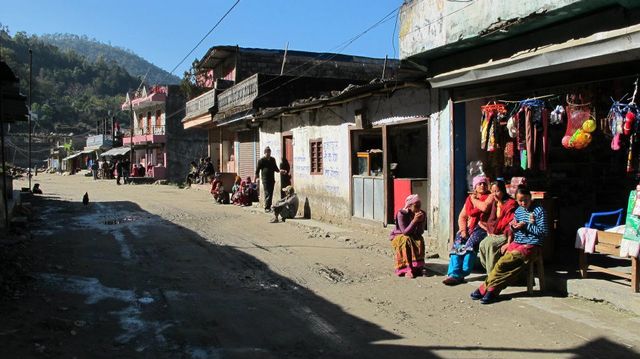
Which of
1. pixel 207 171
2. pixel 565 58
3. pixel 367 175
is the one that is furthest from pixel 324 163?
pixel 207 171

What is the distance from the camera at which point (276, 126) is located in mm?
17312

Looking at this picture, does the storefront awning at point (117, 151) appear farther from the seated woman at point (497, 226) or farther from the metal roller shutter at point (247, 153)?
the seated woman at point (497, 226)

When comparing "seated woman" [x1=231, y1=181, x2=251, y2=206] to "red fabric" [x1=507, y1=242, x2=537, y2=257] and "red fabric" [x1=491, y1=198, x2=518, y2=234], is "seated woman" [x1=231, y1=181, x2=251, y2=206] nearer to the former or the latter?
"red fabric" [x1=491, y1=198, x2=518, y2=234]

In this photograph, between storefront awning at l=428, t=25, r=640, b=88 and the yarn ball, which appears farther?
the yarn ball

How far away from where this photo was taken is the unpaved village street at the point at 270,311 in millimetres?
4797

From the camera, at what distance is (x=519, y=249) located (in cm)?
638

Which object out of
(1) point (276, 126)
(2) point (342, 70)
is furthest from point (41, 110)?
(1) point (276, 126)

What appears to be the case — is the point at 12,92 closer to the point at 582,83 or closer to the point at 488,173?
the point at 488,173

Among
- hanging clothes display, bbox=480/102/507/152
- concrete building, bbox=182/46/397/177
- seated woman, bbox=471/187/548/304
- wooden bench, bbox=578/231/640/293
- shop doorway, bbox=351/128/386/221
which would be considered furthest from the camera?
concrete building, bbox=182/46/397/177

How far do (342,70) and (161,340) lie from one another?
76.7 feet

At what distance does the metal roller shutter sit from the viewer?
841 inches

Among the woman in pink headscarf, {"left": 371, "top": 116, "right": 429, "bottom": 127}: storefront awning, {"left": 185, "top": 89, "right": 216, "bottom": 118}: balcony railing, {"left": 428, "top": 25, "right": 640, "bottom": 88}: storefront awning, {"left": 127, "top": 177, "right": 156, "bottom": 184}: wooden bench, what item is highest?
{"left": 185, "top": 89, "right": 216, "bottom": 118}: balcony railing

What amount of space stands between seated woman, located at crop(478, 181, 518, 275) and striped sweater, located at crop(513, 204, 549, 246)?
0.74ft

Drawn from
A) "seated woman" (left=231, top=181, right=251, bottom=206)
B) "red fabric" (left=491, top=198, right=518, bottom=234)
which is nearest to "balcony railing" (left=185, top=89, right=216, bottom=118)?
"seated woman" (left=231, top=181, right=251, bottom=206)
